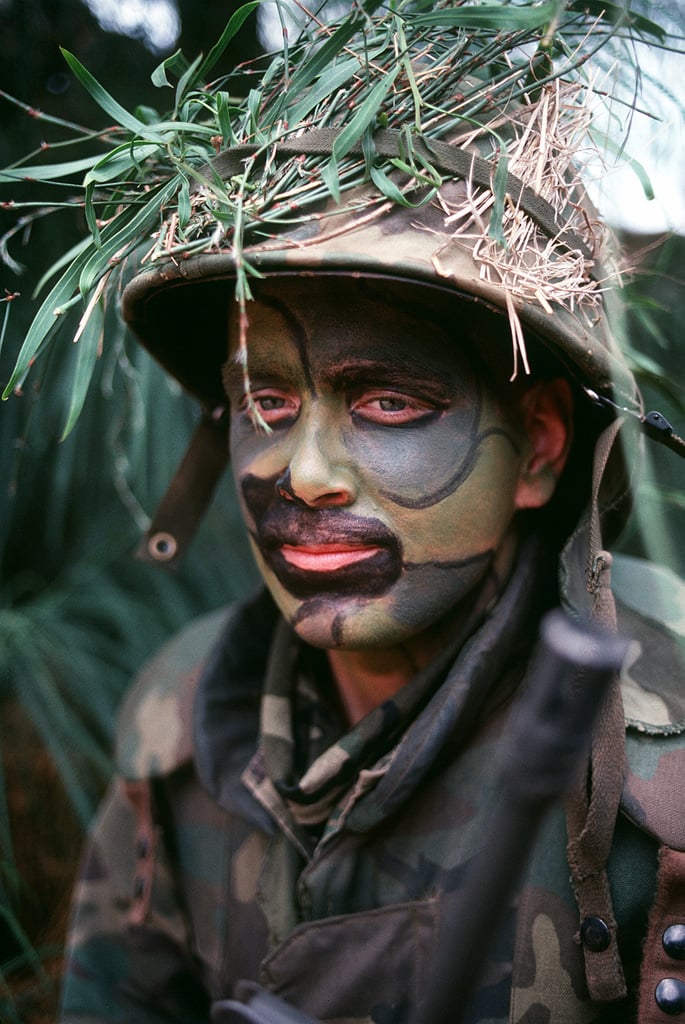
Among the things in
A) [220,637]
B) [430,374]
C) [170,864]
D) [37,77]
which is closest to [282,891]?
[170,864]

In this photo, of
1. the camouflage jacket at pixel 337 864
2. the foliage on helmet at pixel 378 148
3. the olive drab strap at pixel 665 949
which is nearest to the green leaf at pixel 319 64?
the foliage on helmet at pixel 378 148

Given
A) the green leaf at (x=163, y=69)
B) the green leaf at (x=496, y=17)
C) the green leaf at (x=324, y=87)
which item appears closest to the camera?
the green leaf at (x=496, y=17)

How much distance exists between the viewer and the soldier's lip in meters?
1.19

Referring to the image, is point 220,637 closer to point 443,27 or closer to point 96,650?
point 96,650

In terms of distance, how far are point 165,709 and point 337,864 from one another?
46cm

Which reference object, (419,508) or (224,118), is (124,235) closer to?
(224,118)

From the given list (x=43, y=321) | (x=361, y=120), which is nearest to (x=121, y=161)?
Answer: (x=43, y=321)

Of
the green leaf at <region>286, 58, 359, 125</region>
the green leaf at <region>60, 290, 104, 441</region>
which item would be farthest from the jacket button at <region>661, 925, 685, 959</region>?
the green leaf at <region>286, 58, 359, 125</region>

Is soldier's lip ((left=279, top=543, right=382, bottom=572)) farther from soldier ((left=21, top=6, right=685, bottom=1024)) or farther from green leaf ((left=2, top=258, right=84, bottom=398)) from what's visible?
green leaf ((left=2, top=258, right=84, bottom=398))

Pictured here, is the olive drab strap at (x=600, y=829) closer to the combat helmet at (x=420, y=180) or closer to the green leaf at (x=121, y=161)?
the combat helmet at (x=420, y=180)

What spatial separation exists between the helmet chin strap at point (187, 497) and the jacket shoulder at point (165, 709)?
162mm

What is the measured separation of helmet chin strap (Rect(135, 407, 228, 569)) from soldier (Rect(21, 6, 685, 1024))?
20 centimetres

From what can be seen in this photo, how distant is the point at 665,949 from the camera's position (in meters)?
1.03

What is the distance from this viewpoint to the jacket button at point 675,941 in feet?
3.33
